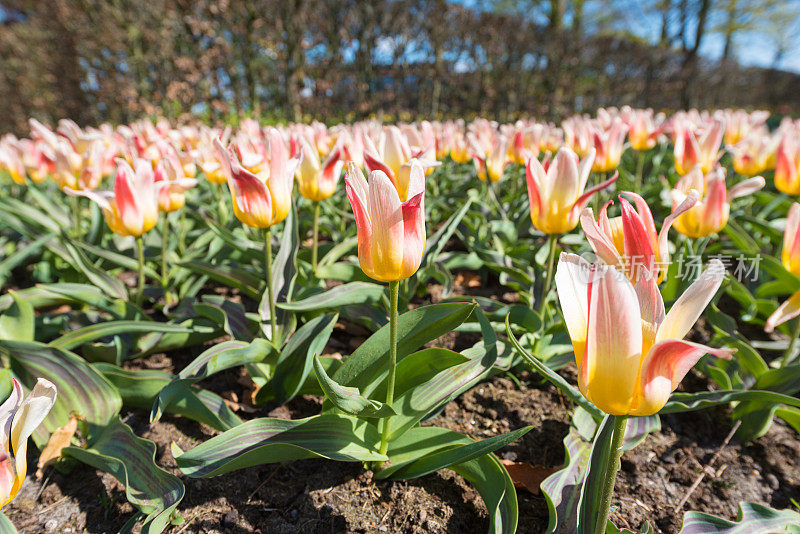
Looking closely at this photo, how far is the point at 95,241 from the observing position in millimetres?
2709

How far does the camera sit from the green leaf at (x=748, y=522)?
3.93 ft

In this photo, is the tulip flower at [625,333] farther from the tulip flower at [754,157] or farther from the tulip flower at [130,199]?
the tulip flower at [754,157]

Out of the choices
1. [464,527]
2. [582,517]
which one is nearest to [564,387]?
[582,517]

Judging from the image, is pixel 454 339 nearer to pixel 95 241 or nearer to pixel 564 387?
pixel 564 387

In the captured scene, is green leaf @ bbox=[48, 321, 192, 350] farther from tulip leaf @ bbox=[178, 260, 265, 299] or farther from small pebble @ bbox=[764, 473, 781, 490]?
small pebble @ bbox=[764, 473, 781, 490]

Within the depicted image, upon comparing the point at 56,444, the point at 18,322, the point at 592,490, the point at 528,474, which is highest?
the point at 18,322

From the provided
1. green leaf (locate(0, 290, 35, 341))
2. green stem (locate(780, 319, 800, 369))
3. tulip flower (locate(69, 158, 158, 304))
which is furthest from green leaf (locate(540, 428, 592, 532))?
green leaf (locate(0, 290, 35, 341))

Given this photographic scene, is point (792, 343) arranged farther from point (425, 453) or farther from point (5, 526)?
point (5, 526)

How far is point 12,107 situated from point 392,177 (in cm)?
1338

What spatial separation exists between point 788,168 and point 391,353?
7.27 feet

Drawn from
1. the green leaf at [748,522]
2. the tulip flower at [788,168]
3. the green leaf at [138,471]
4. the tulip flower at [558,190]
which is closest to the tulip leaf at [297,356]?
the green leaf at [138,471]

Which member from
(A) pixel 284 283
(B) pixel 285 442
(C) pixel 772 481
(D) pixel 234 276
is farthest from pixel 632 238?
(D) pixel 234 276

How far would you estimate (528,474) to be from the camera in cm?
151

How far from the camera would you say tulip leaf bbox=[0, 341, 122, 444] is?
1.51 metres
